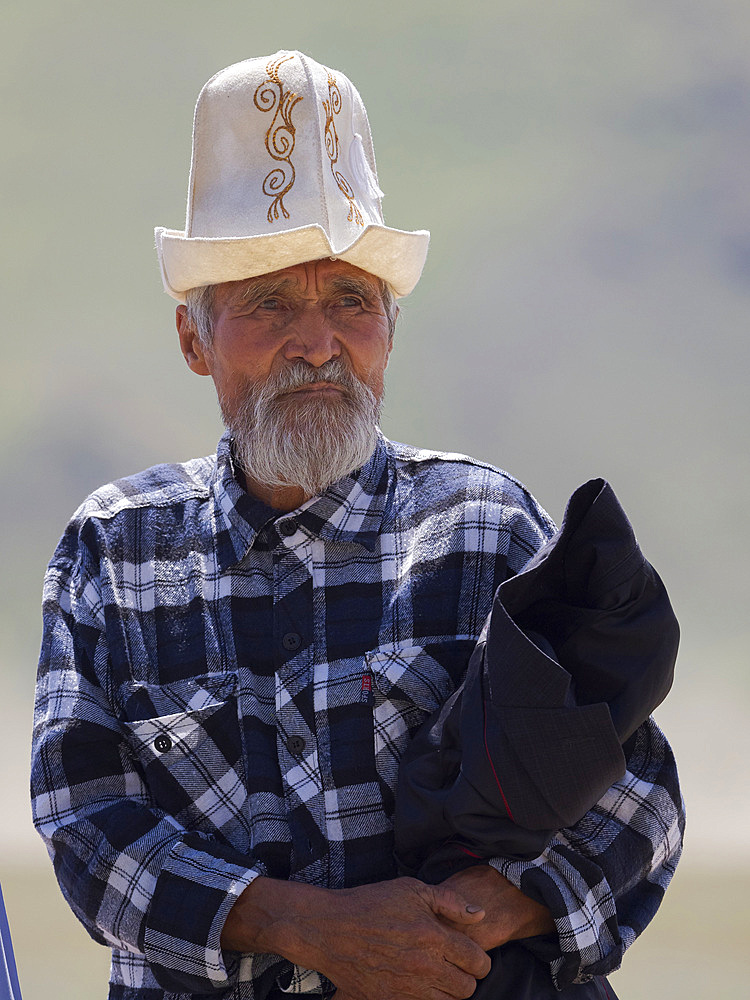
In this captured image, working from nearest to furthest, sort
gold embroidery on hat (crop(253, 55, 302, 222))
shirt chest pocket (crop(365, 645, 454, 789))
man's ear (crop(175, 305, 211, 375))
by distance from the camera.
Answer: shirt chest pocket (crop(365, 645, 454, 789))
gold embroidery on hat (crop(253, 55, 302, 222))
man's ear (crop(175, 305, 211, 375))

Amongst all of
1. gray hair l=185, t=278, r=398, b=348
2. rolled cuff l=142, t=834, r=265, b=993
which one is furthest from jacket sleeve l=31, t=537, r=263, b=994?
gray hair l=185, t=278, r=398, b=348

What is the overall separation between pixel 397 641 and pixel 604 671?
40 centimetres

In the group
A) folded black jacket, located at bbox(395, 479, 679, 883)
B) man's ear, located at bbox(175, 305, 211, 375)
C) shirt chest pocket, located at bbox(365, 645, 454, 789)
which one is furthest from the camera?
man's ear, located at bbox(175, 305, 211, 375)

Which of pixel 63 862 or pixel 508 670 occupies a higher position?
pixel 508 670

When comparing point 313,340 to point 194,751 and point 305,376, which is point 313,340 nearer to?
point 305,376

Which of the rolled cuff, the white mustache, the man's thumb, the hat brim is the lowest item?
the rolled cuff

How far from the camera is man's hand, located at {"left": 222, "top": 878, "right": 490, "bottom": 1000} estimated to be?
5.28 ft

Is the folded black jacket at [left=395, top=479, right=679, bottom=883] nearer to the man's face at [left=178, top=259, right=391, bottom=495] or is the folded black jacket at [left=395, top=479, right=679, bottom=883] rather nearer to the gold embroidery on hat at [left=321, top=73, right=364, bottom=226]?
the man's face at [left=178, top=259, right=391, bottom=495]

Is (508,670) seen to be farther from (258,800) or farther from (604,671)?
(258,800)

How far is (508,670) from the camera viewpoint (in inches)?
61.0

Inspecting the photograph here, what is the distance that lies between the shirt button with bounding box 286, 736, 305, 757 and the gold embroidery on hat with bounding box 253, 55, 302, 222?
0.88m

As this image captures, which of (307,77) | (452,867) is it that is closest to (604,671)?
(452,867)

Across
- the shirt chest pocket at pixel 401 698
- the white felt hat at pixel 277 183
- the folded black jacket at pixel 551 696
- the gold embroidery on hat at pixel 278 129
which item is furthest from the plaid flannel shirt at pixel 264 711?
the gold embroidery on hat at pixel 278 129

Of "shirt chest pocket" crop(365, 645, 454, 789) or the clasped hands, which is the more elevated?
"shirt chest pocket" crop(365, 645, 454, 789)
